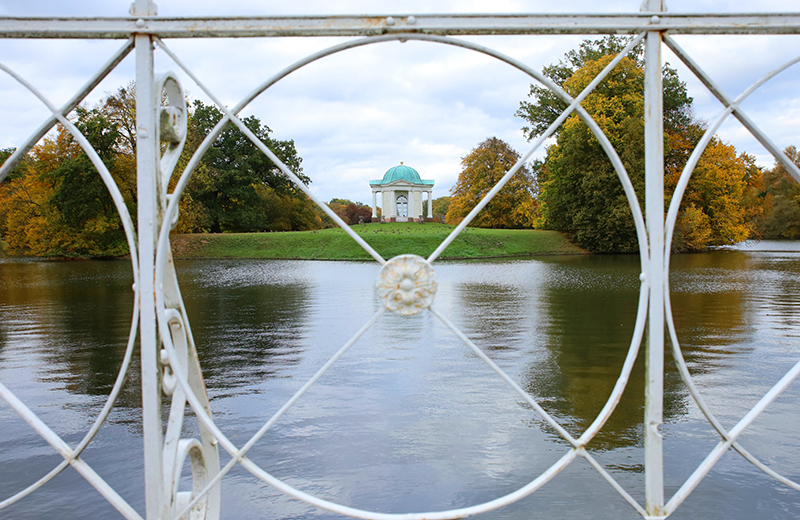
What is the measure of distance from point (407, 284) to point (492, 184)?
129ft

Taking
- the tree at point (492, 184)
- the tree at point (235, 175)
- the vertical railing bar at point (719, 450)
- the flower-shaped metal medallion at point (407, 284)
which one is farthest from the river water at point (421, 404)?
the tree at point (492, 184)

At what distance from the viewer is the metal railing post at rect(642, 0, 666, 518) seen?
145 cm

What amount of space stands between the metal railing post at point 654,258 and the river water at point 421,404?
46.7 inches

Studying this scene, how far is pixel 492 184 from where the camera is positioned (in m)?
39.9

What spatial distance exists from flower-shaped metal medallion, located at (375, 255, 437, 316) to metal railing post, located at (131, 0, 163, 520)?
0.64m

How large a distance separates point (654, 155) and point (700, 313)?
829 centimetres

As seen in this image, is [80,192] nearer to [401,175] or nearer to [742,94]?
[742,94]

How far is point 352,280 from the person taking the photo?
47.5 ft

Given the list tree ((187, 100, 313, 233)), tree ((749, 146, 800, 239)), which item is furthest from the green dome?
tree ((749, 146, 800, 239))

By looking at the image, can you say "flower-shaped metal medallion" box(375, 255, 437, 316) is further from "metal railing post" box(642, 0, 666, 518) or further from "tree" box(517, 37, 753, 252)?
"tree" box(517, 37, 753, 252)

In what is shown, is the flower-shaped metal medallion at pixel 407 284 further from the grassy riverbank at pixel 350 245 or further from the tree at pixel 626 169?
the tree at pixel 626 169

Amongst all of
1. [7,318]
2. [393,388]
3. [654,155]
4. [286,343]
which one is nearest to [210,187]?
[7,318]

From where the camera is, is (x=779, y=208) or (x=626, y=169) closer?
(x=626, y=169)

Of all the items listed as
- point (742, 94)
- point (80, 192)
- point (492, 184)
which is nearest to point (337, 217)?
point (742, 94)
